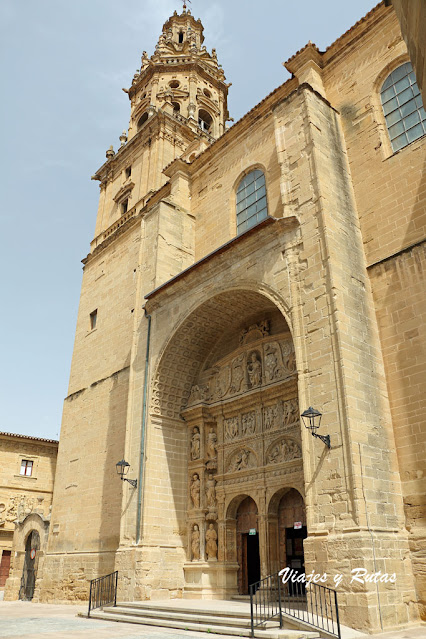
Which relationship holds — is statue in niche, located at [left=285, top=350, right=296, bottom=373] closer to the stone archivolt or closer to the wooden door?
the stone archivolt

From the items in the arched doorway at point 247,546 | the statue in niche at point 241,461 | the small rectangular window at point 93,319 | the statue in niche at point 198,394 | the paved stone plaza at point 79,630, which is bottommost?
the paved stone plaza at point 79,630

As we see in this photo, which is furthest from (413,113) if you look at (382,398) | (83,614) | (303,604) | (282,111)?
(83,614)

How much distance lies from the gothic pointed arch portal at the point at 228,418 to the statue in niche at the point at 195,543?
22mm

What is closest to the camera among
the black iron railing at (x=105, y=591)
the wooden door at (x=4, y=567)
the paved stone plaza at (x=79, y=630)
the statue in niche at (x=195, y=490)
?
the paved stone plaza at (x=79, y=630)

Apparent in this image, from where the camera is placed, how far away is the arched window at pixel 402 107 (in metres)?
11.1

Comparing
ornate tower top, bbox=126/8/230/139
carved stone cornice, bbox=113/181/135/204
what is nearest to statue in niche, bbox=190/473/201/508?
carved stone cornice, bbox=113/181/135/204

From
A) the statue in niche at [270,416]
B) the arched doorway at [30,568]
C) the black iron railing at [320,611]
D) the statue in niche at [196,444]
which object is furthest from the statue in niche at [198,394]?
the arched doorway at [30,568]

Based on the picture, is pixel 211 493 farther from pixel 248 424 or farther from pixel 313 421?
pixel 313 421

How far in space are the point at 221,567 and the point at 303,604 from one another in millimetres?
2938

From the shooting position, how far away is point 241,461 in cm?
1252

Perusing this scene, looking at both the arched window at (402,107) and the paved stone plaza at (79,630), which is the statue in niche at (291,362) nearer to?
the arched window at (402,107)

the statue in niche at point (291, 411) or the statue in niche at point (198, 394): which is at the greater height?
the statue in niche at point (198, 394)

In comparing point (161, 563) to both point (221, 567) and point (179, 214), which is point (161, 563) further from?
point (179, 214)

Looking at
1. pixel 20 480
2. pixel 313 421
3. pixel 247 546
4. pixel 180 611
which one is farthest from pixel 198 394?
pixel 20 480
